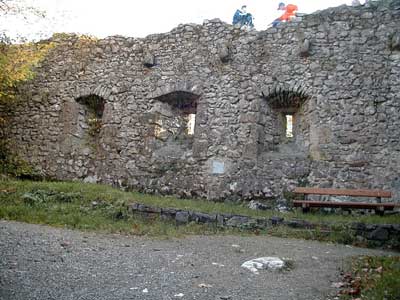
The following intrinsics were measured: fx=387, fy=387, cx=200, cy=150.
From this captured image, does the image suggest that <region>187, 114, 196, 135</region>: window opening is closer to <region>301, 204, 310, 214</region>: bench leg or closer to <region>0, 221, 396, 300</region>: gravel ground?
<region>301, 204, 310, 214</region>: bench leg

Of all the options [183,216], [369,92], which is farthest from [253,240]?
[369,92]

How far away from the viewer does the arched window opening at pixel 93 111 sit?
31.2 feet

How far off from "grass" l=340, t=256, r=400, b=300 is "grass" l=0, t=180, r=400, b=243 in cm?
149

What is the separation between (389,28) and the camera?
24.7 ft

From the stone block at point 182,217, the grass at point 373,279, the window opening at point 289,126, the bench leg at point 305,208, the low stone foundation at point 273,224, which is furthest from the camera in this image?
the window opening at point 289,126

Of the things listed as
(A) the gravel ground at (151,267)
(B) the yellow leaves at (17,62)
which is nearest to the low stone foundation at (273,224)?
(A) the gravel ground at (151,267)

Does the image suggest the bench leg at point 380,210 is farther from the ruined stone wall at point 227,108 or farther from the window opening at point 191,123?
the window opening at point 191,123

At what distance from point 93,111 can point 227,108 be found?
11.9 ft

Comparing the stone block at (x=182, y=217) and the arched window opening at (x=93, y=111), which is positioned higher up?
the arched window opening at (x=93, y=111)

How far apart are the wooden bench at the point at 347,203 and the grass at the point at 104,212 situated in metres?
0.17

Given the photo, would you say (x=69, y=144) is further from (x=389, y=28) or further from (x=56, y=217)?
(x=389, y=28)

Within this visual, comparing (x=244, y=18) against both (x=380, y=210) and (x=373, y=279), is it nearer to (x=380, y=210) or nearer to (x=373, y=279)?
(x=380, y=210)

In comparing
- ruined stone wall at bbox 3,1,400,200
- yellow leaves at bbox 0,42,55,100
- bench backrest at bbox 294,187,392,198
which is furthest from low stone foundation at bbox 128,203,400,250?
yellow leaves at bbox 0,42,55,100

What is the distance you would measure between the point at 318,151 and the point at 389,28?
2767mm
